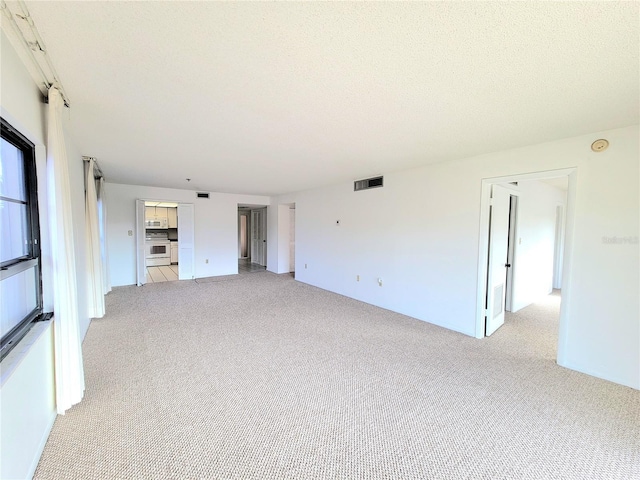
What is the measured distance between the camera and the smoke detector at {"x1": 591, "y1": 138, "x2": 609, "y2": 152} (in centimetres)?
261

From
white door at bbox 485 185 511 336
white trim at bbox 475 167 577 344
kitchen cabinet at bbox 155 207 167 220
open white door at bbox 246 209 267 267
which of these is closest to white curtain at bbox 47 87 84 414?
white trim at bbox 475 167 577 344

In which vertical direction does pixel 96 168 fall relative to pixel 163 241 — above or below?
above

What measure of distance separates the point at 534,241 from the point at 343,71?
5.45 meters

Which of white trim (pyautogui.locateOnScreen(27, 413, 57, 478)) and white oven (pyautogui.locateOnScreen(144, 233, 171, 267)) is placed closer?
white trim (pyautogui.locateOnScreen(27, 413, 57, 478))

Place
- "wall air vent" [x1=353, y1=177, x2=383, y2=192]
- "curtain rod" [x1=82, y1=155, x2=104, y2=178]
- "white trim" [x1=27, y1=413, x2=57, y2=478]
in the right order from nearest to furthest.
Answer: "white trim" [x1=27, y1=413, x2=57, y2=478] → "curtain rod" [x1=82, y1=155, x2=104, y2=178] → "wall air vent" [x1=353, y1=177, x2=383, y2=192]

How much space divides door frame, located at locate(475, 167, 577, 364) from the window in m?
4.44

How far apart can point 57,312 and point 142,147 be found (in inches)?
87.2

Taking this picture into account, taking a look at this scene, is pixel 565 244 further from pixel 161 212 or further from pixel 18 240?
pixel 161 212

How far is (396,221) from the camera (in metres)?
4.65

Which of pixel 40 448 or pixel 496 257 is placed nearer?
pixel 40 448

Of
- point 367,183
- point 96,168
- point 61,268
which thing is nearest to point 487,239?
point 367,183

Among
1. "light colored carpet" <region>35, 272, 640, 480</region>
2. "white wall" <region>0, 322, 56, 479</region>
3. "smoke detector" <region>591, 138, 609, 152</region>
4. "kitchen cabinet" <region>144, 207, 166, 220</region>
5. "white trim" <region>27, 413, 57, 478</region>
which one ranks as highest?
"smoke detector" <region>591, 138, 609, 152</region>

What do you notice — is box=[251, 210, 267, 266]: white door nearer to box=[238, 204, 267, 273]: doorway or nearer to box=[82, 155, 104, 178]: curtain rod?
box=[238, 204, 267, 273]: doorway

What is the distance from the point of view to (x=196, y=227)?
733cm
